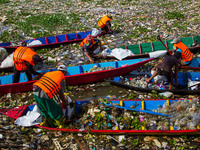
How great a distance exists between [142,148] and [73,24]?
9275 mm

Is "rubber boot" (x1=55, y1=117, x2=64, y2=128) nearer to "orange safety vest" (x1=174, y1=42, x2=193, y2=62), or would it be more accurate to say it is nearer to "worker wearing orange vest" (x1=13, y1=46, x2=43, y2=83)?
"worker wearing orange vest" (x1=13, y1=46, x2=43, y2=83)

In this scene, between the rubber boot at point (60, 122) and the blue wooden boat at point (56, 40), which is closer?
the rubber boot at point (60, 122)

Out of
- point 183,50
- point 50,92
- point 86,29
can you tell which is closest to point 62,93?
point 50,92

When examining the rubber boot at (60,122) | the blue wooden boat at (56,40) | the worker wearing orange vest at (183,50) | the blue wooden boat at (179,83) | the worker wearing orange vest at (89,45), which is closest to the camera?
the rubber boot at (60,122)

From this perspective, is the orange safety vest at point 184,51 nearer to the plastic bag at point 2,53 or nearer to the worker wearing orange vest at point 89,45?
the worker wearing orange vest at point 89,45

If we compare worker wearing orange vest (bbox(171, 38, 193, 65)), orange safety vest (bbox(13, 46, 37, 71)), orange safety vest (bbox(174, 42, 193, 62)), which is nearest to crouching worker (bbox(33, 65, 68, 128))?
orange safety vest (bbox(13, 46, 37, 71))

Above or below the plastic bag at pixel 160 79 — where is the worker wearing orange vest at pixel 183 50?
above

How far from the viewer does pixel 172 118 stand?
13.9 feet

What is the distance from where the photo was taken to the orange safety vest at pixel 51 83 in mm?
3588

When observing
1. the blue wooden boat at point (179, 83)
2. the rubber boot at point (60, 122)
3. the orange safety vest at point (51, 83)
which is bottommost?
the rubber boot at point (60, 122)

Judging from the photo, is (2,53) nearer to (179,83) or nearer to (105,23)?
(105,23)

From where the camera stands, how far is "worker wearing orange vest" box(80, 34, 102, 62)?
272 inches

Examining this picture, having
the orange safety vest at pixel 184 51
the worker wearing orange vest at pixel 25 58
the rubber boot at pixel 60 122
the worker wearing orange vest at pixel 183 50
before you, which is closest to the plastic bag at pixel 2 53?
the worker wearing orange vest at pixel 25 58

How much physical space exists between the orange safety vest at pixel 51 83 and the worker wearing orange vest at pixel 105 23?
19.3ft
